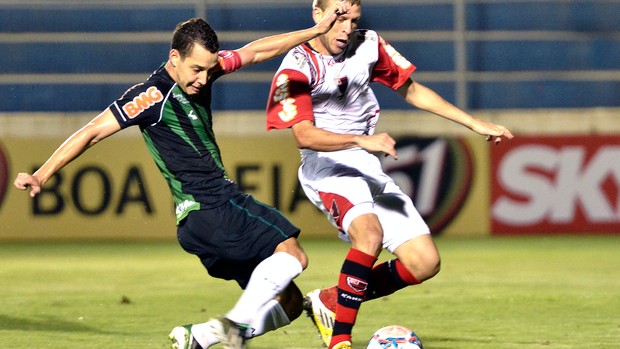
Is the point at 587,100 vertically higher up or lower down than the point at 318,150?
lower down

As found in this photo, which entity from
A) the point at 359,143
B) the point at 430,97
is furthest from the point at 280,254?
the point at 430,97

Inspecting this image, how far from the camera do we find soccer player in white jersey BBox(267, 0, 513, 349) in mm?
6414

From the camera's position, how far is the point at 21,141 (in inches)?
→ 581

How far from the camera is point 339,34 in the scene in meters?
6.62

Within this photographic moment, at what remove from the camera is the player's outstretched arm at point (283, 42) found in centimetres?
623

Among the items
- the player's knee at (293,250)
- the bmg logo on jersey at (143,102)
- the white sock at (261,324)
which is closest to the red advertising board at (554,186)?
the white sock at (261,324)

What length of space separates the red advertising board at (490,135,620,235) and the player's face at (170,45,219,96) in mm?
9326

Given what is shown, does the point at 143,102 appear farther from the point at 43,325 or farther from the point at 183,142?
the point at 43,325

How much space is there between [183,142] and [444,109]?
5.79ft

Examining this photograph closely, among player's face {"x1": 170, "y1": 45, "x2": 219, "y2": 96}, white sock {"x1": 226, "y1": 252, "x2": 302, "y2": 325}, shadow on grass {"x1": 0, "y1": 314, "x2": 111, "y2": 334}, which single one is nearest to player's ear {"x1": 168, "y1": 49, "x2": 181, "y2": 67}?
player's face {"x1": 170, "y1": 45, "x2": 219, "y2": 96}

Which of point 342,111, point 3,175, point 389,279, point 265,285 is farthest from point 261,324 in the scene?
point 3,175

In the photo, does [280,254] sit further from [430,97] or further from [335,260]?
[335,260]

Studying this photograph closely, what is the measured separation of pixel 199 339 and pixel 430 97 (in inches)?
85.1

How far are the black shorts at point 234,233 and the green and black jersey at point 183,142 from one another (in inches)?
2.4
